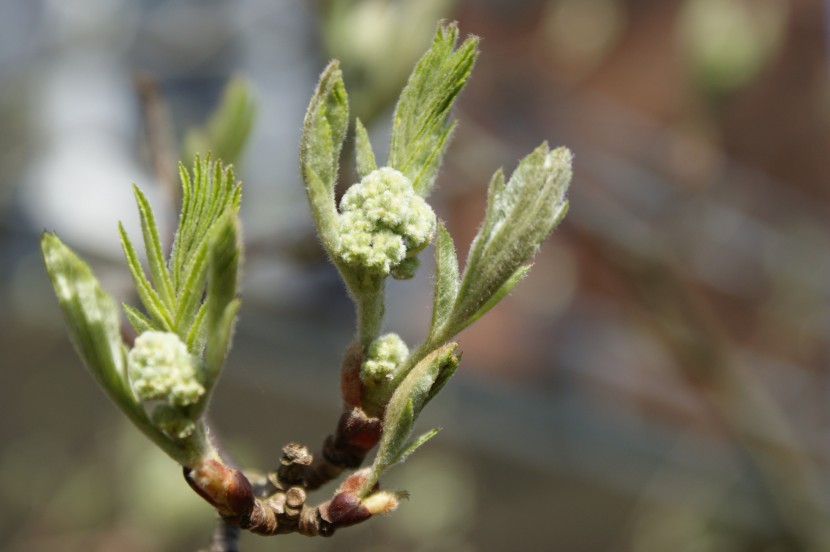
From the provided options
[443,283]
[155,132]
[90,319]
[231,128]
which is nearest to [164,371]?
[90,319]

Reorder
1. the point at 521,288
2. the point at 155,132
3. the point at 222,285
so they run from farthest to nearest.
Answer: the point at 521,288, the point at 155,132, the point at 222,285

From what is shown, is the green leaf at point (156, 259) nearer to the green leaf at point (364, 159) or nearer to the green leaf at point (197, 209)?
the green leaf at point (197, 209)

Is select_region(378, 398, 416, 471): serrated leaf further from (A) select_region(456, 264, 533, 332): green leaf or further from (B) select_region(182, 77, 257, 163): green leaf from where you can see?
(B) select_region(182, 77, 257, 163): green leaf

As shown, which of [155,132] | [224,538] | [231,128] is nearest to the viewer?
[224,538]

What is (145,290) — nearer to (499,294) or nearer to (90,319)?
(90,319)

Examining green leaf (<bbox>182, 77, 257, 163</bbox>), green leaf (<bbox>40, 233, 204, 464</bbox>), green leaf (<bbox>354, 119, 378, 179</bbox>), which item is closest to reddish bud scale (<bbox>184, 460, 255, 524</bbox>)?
green leaf (<bbox>40, 233, 204, 464</bbox>)

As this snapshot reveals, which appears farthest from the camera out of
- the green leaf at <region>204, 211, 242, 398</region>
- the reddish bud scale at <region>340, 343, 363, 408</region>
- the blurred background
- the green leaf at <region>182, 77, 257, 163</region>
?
the blurred background
